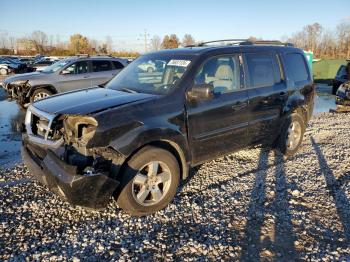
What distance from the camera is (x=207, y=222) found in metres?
3.93

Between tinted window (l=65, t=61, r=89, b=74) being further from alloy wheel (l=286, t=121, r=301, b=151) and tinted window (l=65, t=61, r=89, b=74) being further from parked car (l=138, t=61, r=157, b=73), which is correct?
alloy wheel (l=286, t=121, r=301, b=151)

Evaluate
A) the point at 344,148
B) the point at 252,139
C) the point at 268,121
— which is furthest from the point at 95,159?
the point at 344,148

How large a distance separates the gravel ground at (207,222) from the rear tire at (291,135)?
0.68 m

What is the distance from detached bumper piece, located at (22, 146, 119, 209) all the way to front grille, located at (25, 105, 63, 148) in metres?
0.31

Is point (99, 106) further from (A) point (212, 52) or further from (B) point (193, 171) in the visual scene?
(B) point (193, 171)

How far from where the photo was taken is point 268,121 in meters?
5.66

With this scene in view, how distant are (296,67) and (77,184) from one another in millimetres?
4741

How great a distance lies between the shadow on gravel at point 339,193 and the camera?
156 inches

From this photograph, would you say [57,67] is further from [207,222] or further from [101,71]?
[207,222]

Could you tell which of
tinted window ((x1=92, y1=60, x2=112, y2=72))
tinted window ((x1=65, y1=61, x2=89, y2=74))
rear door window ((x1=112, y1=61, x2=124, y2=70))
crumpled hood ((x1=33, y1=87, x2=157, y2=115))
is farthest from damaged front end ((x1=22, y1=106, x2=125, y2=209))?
rear door window ((x1=112, y1=61, x2=124, y2=70))

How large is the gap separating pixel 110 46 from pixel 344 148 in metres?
89.2

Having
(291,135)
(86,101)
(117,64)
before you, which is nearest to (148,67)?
(86,101)

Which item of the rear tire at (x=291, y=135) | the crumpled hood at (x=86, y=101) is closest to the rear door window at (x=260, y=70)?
the rear tire at (x=291, y=135)

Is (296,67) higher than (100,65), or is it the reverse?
(100,65)
